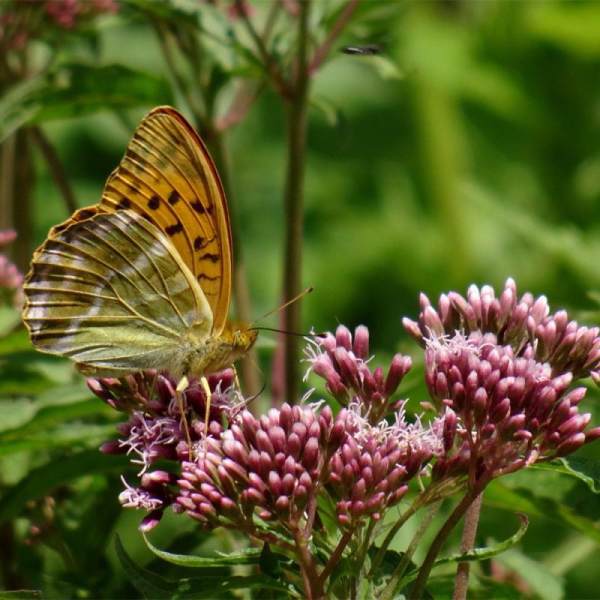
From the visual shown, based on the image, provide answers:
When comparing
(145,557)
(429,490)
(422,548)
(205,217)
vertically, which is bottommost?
(145,557)

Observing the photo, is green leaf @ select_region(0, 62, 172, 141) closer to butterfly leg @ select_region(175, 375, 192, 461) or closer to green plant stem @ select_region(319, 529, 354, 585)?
butterfly leg @ select_region(175, 375, 192, 461)

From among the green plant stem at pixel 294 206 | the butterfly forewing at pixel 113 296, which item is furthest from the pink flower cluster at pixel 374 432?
the green plant stem at pixel 294 206

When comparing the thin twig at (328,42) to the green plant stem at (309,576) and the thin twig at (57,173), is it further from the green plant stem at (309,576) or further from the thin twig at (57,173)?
the green plant stem at (309,576)

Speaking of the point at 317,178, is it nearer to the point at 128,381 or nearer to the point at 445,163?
the point at 445,163

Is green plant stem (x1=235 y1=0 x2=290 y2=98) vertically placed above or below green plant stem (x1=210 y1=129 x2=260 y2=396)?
above

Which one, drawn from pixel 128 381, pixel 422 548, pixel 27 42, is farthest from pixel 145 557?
pixel 128 381

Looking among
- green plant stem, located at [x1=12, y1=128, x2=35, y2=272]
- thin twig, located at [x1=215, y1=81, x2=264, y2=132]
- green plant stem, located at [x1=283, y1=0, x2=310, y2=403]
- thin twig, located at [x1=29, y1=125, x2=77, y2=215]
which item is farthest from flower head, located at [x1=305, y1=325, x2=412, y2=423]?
green plant stem, located at [x1=12, y1=128, x2=35, y2=272]


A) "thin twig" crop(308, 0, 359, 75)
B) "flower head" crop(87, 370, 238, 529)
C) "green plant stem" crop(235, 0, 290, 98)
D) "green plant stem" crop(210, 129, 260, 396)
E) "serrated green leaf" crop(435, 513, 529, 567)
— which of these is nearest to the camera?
"serrated green leaf" crop(435, 513, 529, 567)
